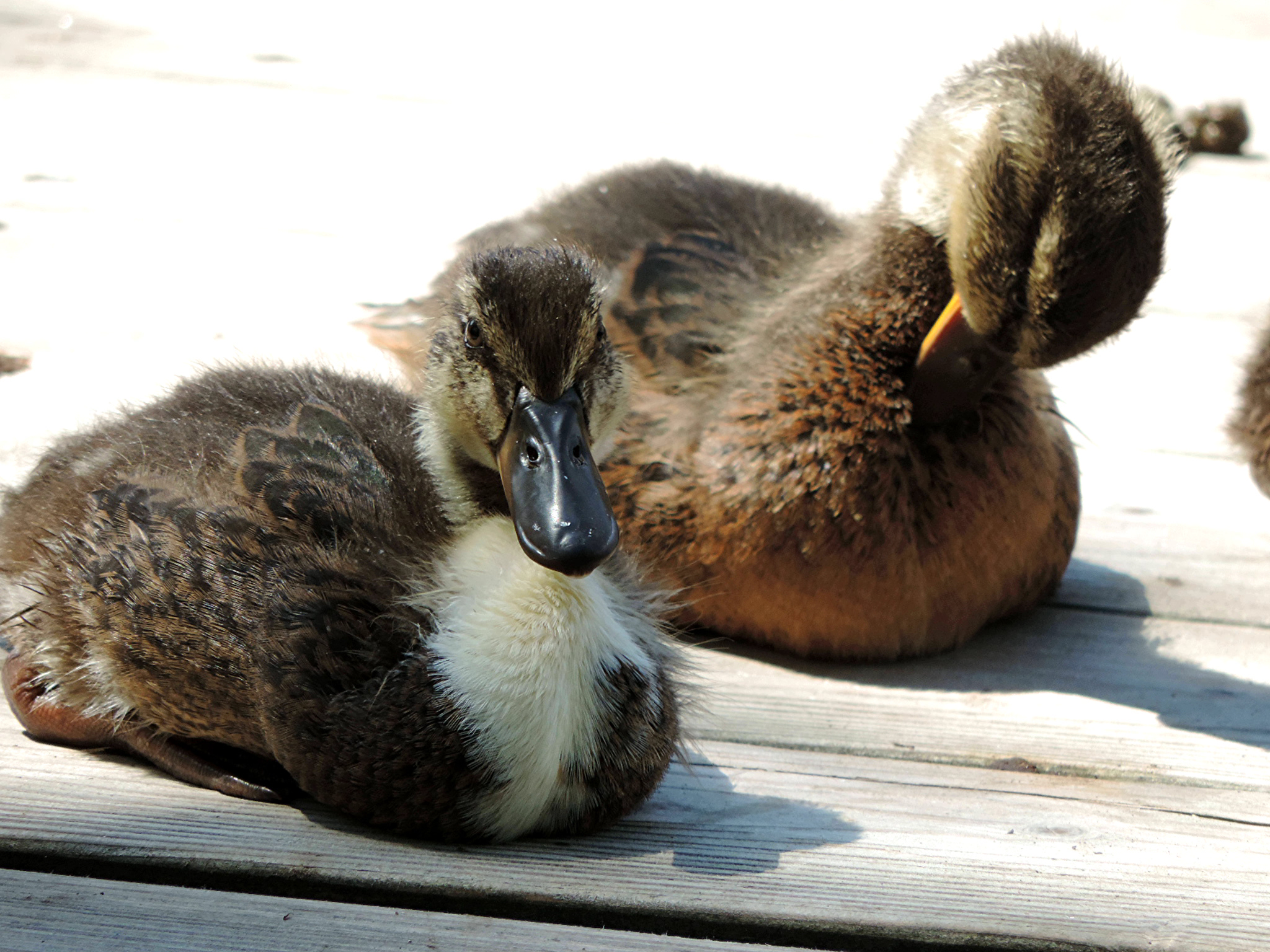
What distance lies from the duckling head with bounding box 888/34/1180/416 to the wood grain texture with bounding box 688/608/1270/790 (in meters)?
0.63

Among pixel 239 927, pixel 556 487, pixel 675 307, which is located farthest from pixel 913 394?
pixel 239 927

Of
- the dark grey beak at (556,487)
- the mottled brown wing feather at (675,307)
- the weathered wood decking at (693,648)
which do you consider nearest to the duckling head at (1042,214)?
the mottled brown wing feather at (675,307)

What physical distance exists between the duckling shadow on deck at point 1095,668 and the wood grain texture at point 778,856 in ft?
1.53

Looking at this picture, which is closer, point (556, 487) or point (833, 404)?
point (556, 487)

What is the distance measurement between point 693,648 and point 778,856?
920mm

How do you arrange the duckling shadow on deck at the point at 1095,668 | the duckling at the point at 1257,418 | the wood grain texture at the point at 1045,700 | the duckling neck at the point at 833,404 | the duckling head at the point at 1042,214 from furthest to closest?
the duckling at the point at 1257,418, the duckling neck at the point at 833,404, the duckling shadow on deck at the point at 1095,668, the duckling head at the point at 1042,214, the wood grain texture at the point at 1045,700

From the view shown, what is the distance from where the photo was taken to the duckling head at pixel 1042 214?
9.43ft

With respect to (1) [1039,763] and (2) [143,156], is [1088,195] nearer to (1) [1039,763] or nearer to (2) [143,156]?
(1) [1039,763]

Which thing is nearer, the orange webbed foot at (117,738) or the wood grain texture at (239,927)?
the wood grain texture at (239,927)

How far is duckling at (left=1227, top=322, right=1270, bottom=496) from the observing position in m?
3.99

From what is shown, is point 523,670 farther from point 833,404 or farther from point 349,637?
point 833,404

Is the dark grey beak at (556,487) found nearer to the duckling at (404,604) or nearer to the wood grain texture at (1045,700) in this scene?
the duckling at (404,604)

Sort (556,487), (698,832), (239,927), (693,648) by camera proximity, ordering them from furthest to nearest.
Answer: (693,648) < (698,832) < (556,487) < (239,927)

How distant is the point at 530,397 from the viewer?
214 cm
